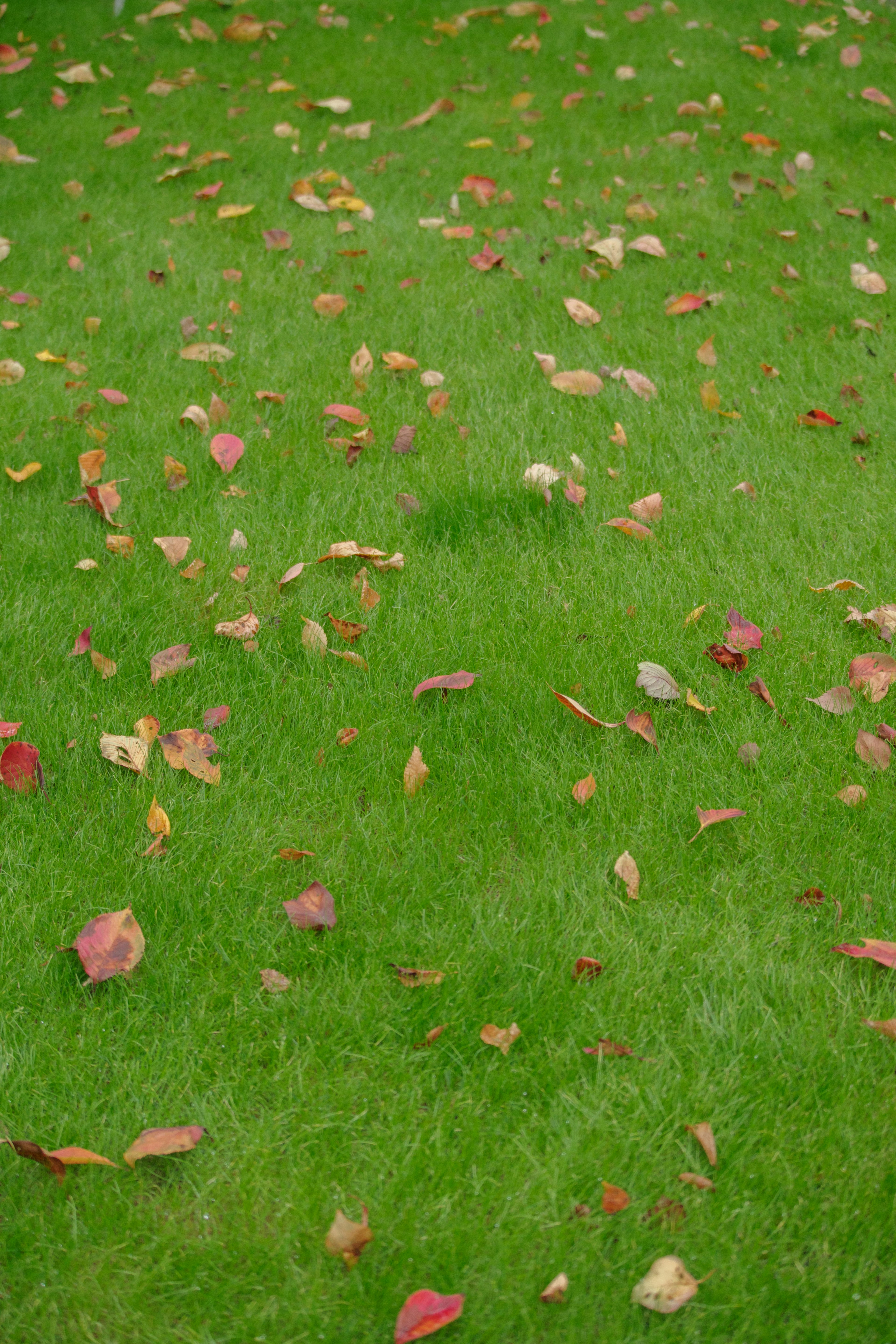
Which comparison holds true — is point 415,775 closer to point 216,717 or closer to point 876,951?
point 216,717

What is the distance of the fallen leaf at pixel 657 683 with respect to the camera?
2.48 meters

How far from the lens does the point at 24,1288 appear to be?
1483mm

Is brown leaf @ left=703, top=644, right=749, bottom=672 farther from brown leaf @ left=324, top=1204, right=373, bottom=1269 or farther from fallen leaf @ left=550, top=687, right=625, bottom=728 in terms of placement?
brown leaf @ left=324, top=1204, right=373, bottom=1269

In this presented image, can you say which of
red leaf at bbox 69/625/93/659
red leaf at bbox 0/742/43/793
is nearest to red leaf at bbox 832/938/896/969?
red leaf at bbox 0/742/43/793

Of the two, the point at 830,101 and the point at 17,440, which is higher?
the point at 830,101

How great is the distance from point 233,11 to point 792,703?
23.5 feet

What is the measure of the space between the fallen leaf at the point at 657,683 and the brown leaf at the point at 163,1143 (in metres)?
1.39

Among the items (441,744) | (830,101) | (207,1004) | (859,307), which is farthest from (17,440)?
(830,101)

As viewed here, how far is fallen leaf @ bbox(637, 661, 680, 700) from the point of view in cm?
248

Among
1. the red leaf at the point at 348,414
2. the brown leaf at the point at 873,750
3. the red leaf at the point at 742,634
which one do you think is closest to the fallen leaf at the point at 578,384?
the red leaf at the point at 348,414

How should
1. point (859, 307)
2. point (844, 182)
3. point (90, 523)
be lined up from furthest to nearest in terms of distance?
point (844, 182), point (859, 307), point (90, 523)

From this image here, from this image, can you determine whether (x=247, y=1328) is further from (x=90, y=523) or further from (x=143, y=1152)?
(x=90, y=523)

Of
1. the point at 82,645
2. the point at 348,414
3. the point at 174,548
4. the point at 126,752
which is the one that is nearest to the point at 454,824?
the point at 126,752

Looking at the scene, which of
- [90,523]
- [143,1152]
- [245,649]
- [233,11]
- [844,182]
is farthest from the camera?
[233,11]
